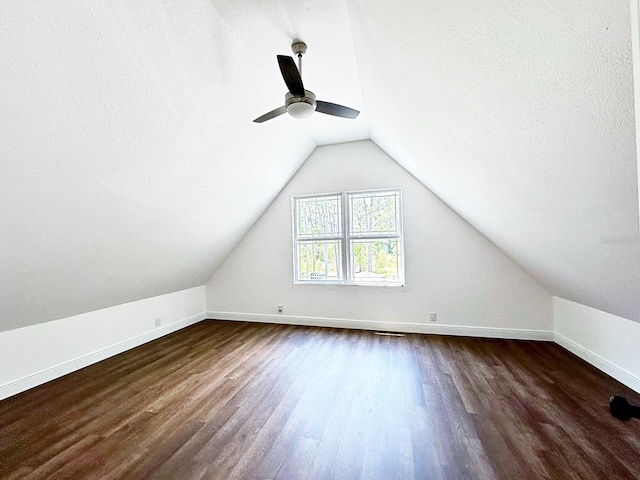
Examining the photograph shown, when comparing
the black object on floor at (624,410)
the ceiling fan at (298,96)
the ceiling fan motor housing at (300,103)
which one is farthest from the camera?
the ceiling fan motor housing at (300,103)

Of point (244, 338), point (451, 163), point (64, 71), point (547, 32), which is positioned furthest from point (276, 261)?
point (547, 32)

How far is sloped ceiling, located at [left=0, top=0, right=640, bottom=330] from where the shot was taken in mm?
1067

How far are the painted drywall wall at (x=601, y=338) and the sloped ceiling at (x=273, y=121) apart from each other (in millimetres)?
193

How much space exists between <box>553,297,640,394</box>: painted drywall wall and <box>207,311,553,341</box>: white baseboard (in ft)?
1.10

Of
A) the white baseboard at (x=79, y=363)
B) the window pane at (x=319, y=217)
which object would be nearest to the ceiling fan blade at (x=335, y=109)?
the window pane at (x=319, y=217)

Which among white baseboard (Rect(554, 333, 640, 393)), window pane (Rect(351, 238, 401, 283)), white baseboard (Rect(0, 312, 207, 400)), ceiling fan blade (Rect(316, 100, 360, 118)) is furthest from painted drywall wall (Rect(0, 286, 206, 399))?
white baseboard (Rect(554, 333, 640, 393))

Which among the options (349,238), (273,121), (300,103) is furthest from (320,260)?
(300,103)

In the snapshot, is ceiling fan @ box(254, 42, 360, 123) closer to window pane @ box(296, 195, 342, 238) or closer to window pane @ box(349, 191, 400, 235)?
window pane @ box(349, 191, 400, 235)

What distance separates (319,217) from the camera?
14.4 feet

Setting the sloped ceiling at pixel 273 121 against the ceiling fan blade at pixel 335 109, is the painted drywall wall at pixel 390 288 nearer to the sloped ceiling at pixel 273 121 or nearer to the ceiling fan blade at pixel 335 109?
the sloped ceiling at pixel 273 121

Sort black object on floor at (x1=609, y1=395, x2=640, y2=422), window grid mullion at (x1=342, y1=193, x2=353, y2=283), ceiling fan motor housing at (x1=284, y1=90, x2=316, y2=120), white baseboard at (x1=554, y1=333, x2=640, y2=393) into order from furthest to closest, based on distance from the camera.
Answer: window grid mullion at (x1=342, y1=193, x2=353, y2=283)
white baseboard at (x1=554, y1=333, x2=640, y2=393)
ceiling fan motor housing at (x1=284, y1=90, x2=316, y2=120)
black object on floor at (x1=609, y1=395, x2=640, y2=422)

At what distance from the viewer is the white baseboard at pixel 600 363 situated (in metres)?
2.27

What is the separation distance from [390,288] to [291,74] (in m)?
3.05

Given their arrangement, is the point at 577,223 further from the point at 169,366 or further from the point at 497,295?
the point at 169,366
